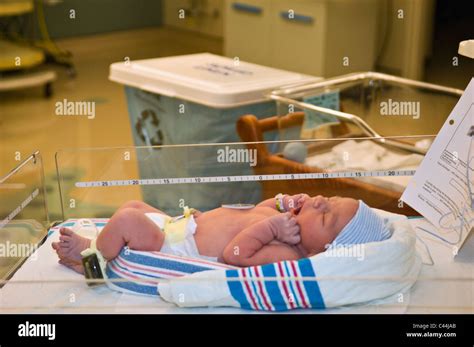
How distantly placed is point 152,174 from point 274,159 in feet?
0.80

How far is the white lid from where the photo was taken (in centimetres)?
213

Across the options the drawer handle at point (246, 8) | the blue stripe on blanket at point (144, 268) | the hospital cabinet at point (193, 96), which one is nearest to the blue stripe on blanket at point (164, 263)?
the blue stripe on blanket at point (144, 268)

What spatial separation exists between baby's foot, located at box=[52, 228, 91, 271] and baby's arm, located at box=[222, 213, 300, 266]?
237 millimetres

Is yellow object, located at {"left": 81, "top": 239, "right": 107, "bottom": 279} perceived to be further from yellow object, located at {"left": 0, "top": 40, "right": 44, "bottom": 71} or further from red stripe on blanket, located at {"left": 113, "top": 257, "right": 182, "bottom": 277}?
yellow object, located at {"left": 0, "top": 40, "right": 44, "bottom": 71}

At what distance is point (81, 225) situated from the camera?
140cm

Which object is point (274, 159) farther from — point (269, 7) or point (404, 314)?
point (269, 7)

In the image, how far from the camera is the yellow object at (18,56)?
3.71 meters

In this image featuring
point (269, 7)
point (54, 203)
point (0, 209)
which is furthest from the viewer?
point (269, 7)

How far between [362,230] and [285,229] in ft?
0.39

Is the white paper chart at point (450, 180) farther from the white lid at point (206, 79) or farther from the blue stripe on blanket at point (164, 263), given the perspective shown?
the white lid at point (206, 79)

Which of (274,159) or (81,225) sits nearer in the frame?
(81,225)

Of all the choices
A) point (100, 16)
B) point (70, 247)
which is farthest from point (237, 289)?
point (100, 16)

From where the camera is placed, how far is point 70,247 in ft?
4.17

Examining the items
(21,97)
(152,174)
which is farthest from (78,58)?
(152,174)
